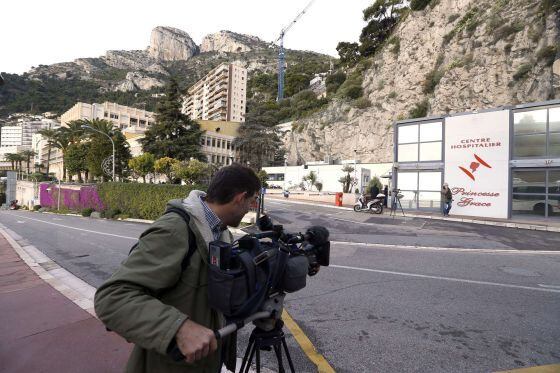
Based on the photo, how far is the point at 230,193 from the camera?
5.66ft

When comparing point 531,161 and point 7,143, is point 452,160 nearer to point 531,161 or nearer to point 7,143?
point 531,161

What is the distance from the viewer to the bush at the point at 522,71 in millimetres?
31734

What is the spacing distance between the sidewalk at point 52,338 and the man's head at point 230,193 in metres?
2.71

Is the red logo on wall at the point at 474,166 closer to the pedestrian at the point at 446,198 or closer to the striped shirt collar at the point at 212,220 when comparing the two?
the pedestrian at the point at 446,198

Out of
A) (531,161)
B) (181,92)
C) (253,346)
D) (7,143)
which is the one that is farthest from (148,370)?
(7,143)

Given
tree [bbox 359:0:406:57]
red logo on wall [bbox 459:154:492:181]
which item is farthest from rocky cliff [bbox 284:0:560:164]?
red logo on wall [bbox 459:154:492:181]

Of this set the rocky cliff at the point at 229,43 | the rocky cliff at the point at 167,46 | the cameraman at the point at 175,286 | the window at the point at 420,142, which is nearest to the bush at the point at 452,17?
the window at the point at 420,142

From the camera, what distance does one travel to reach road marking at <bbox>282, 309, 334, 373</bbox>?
311 cm

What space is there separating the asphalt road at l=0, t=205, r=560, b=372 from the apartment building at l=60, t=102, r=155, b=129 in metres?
101

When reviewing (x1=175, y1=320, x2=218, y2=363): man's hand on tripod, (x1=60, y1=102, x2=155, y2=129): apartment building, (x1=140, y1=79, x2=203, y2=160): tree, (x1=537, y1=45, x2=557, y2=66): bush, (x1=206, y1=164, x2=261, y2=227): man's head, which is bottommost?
(x1=175, y1=320, x2=218, y2=363): man's hand on tripod

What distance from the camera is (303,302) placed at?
5.05 m

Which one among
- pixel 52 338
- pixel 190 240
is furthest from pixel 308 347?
pixel 52 338

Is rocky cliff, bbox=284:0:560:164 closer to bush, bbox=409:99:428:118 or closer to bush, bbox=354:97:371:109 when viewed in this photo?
bush, bbox=409:99:428:118

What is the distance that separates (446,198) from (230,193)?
19.6 m
